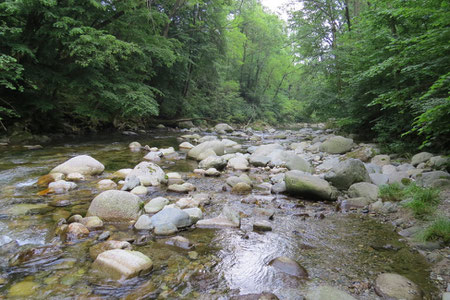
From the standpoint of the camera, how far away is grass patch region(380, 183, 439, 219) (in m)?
3.63

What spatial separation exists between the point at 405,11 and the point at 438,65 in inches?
49.4

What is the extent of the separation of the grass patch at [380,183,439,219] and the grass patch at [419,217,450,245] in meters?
0.51

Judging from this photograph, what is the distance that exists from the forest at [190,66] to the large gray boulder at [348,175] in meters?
1.27

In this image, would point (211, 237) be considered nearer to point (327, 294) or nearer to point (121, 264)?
point (121, 264)

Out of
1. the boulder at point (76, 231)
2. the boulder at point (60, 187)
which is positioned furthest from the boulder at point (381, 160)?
the boulder at point (60, 187)

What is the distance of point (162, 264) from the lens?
8.61ft

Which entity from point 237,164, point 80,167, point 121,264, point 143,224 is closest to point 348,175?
point 237,164

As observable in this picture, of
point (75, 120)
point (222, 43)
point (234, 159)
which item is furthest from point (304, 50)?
point (75, 120)

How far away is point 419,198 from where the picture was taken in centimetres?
380

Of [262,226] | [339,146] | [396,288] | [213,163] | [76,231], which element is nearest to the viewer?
[396,288]

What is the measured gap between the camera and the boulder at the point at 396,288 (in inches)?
84.4

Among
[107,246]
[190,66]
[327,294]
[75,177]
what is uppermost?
[190,66]

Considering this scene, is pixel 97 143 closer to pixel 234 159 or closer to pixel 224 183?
pixel 234 159

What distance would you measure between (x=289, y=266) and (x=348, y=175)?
3390 millimetres
